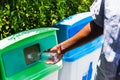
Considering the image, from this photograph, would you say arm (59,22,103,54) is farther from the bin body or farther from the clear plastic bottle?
the bin body

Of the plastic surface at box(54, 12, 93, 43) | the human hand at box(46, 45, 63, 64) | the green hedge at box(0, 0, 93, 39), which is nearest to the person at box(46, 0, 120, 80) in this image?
the human hand at box(46, 45, 63, 64)

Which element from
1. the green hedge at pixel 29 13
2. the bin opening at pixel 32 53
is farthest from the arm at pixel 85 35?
the green hedge at pixel 29 13

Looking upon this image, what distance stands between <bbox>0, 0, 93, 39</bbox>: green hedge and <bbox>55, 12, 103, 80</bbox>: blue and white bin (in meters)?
0.39

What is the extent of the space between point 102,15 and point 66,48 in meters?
0.46

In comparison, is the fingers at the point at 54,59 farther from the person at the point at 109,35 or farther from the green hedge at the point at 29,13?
the green hedge at the point at 29,13

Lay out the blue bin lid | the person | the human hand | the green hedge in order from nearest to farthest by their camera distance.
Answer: the person, the human hand, the blue bin lid, the green hedge

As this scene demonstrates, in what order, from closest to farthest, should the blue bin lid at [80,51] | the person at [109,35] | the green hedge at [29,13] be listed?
the person at [109,35], the blue bin lid at [80,51], the green hedge at [29,13]

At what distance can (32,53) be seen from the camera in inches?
111

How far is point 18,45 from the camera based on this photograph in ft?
8.59

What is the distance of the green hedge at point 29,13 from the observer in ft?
11.6

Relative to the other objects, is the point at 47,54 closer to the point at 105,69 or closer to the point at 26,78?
the point at 26,78

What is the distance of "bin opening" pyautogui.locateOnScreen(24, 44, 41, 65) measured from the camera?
2740mm

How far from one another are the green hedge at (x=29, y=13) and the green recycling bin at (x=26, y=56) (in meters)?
0.67

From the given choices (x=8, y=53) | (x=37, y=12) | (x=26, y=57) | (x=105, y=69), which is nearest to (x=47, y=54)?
(x=26, y=57)
